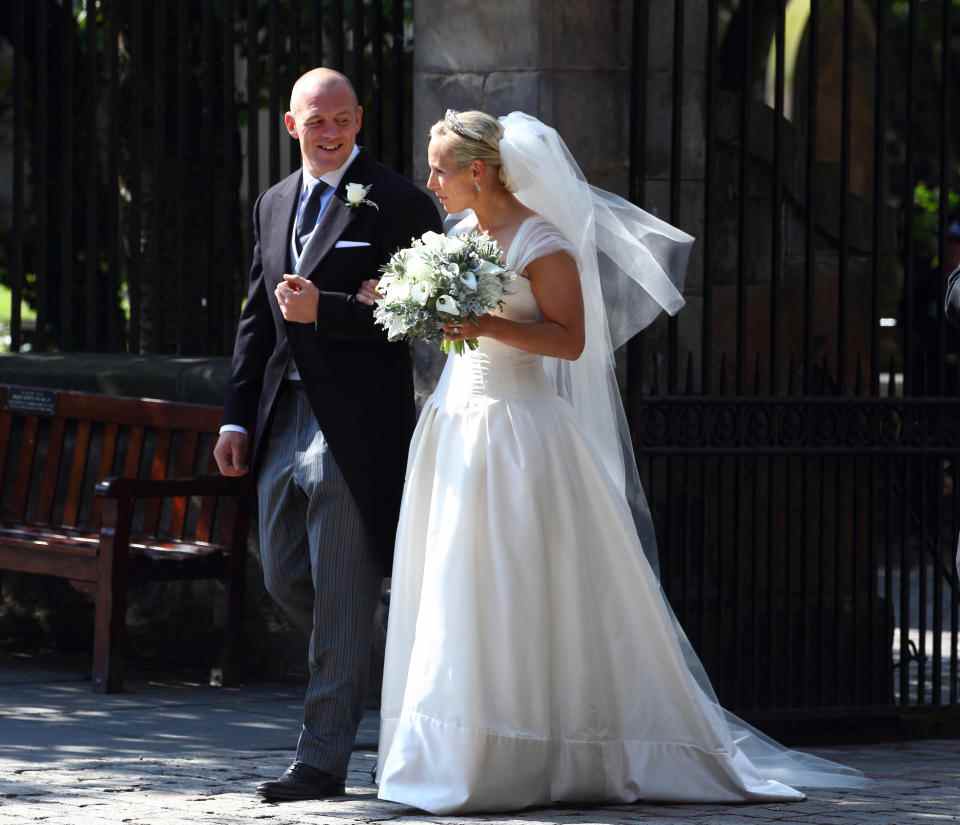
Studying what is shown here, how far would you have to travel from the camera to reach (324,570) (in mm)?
5402

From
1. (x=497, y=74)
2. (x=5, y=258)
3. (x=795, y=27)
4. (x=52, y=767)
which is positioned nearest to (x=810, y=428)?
(x=497, y=74)

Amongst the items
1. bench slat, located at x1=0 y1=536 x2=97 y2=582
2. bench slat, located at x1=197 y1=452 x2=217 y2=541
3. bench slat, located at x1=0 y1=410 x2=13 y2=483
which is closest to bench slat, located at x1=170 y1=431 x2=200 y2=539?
bench slat, located at x1=197 y1=452 x2=217 y2=541

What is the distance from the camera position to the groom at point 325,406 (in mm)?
5375

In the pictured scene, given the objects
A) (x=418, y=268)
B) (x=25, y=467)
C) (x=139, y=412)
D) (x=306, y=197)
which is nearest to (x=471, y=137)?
(x=418, y=268)

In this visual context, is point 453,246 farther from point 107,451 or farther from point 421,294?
point 107,451

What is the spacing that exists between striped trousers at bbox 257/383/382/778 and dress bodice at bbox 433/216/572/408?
0.39 metres

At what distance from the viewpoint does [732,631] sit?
6.82 metres

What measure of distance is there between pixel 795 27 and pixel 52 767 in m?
9.57

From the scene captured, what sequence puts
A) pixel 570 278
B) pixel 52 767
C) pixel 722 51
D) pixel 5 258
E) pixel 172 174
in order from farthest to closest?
pixel 5 258
pixel 722 51
pixel 172 174
pixel 52 767
pixel 570 278

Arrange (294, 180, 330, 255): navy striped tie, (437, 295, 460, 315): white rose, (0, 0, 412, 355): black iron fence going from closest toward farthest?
(437, 295, 460, 315): white rose, (294, 180, 330, 255): navy striped tie, (0, 0, 412, 355): black iron fence

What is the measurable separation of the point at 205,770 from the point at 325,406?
46.3 inches

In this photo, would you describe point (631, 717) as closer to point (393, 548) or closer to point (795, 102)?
point (393, 548)

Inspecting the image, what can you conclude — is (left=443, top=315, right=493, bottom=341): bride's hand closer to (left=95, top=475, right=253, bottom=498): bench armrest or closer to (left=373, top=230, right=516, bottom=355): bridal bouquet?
(left=373, top=230, right=516, bottom=355): bridal bouquet

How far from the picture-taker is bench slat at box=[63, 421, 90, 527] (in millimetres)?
8023
